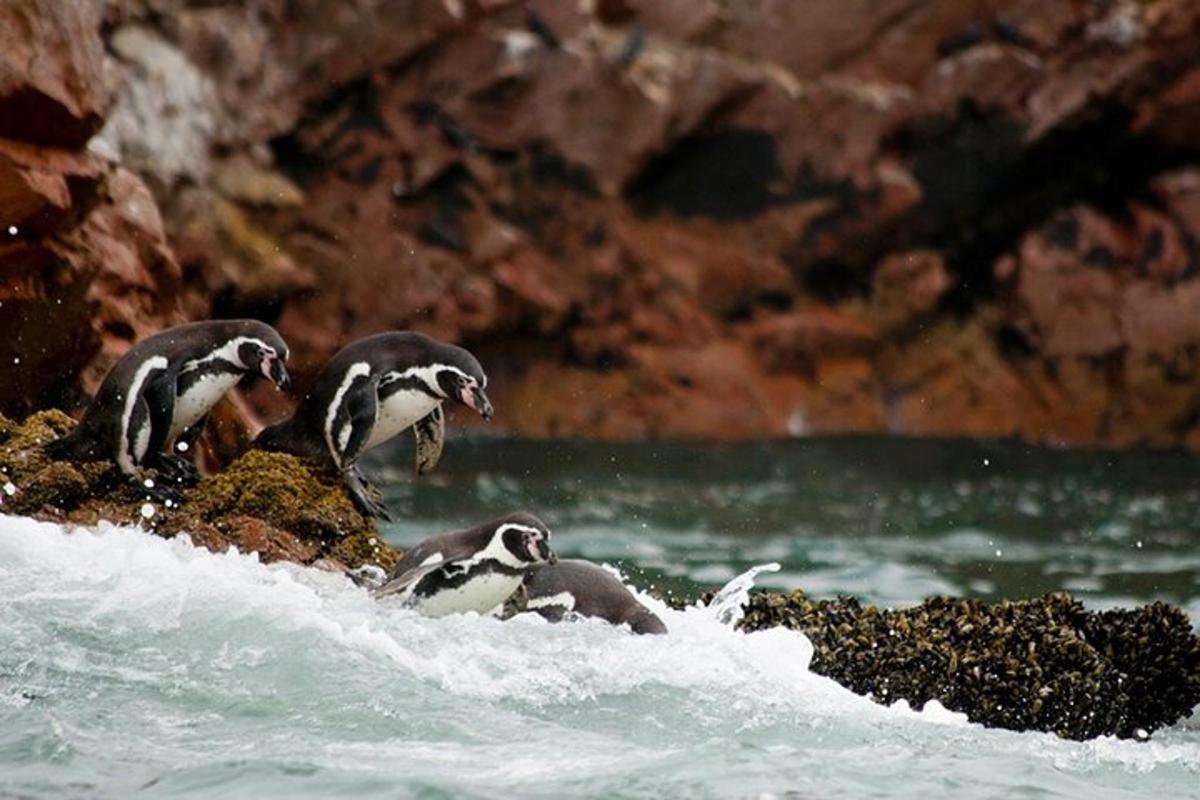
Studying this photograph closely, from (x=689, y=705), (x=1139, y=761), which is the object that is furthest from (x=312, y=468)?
(x=1139, y=761)

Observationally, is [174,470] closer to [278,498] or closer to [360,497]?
[278,498]

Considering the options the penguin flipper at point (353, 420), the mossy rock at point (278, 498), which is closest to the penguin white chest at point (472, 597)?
the mossy rock at point (278, 498)

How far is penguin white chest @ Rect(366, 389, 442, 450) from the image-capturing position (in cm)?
905

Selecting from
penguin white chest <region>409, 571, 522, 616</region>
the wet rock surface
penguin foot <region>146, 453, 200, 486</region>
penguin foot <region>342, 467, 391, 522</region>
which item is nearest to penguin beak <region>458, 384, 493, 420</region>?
penguin foot <region>342, 467, 391, 522</region>

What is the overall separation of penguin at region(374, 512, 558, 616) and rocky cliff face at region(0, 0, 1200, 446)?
1595 cm

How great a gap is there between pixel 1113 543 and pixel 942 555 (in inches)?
73.8

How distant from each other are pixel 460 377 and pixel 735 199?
1839 centimetres

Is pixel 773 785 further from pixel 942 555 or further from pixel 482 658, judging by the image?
pixel 942 555

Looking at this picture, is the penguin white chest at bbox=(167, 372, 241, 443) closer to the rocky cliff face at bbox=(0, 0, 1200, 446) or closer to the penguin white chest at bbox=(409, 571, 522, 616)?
the penguin white chest at bbox=(409, 571, 522, 616)

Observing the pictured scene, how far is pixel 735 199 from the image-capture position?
27016 millimetres

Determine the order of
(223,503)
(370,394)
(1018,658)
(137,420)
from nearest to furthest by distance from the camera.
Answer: (1018,658)
(137,420)
(223,503)
(370,394)

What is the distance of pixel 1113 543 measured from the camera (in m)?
16.7

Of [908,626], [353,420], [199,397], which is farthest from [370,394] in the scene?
[908,626]

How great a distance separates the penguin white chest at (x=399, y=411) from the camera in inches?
356
